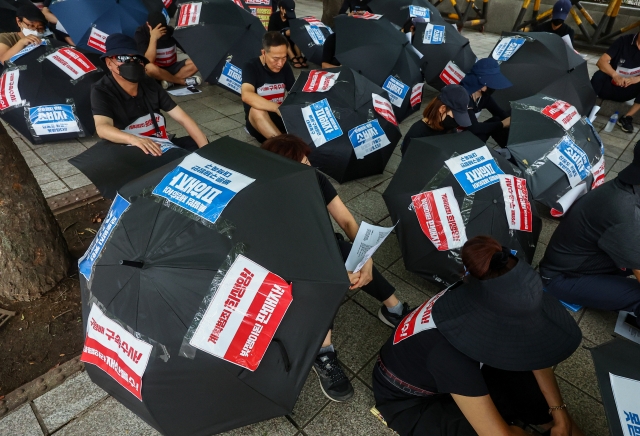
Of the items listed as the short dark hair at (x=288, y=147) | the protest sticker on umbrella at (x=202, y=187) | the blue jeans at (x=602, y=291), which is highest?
the protest sticker on umbrella at (x=202, y=187)

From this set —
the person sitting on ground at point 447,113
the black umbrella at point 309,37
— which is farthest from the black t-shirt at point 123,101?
the black umbrella at point 309,37

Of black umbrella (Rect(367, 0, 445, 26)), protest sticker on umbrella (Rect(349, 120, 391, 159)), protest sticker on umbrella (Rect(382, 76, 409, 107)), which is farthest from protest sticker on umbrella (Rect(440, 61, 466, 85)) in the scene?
protest sticker on umbrella (Rect(349, 120, 391, 159))

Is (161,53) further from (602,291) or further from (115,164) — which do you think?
(602,291)

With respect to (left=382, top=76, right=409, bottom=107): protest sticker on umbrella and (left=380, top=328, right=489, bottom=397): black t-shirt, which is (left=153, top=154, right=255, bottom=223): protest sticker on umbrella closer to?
(left=380, top=328, right=489, bottom=397): black t-shirt

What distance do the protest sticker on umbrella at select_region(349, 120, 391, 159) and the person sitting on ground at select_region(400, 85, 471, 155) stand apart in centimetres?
62

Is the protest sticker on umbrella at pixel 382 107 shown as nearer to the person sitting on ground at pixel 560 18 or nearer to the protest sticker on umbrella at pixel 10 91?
the person sitting on ground at pixel 560 18

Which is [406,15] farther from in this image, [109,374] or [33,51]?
[109,374]

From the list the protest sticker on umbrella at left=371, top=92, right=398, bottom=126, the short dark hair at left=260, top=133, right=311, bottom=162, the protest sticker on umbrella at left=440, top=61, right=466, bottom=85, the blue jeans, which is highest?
the short dark hair at left=260, top=133, right=311, bottom=162

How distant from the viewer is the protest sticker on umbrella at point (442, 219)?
273 cm

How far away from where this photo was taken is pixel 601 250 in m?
2.68

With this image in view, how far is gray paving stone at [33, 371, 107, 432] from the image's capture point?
7.43ft

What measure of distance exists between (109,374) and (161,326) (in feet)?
1.33

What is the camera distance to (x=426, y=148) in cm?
299

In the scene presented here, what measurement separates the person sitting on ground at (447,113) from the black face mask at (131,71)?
2409 mm
